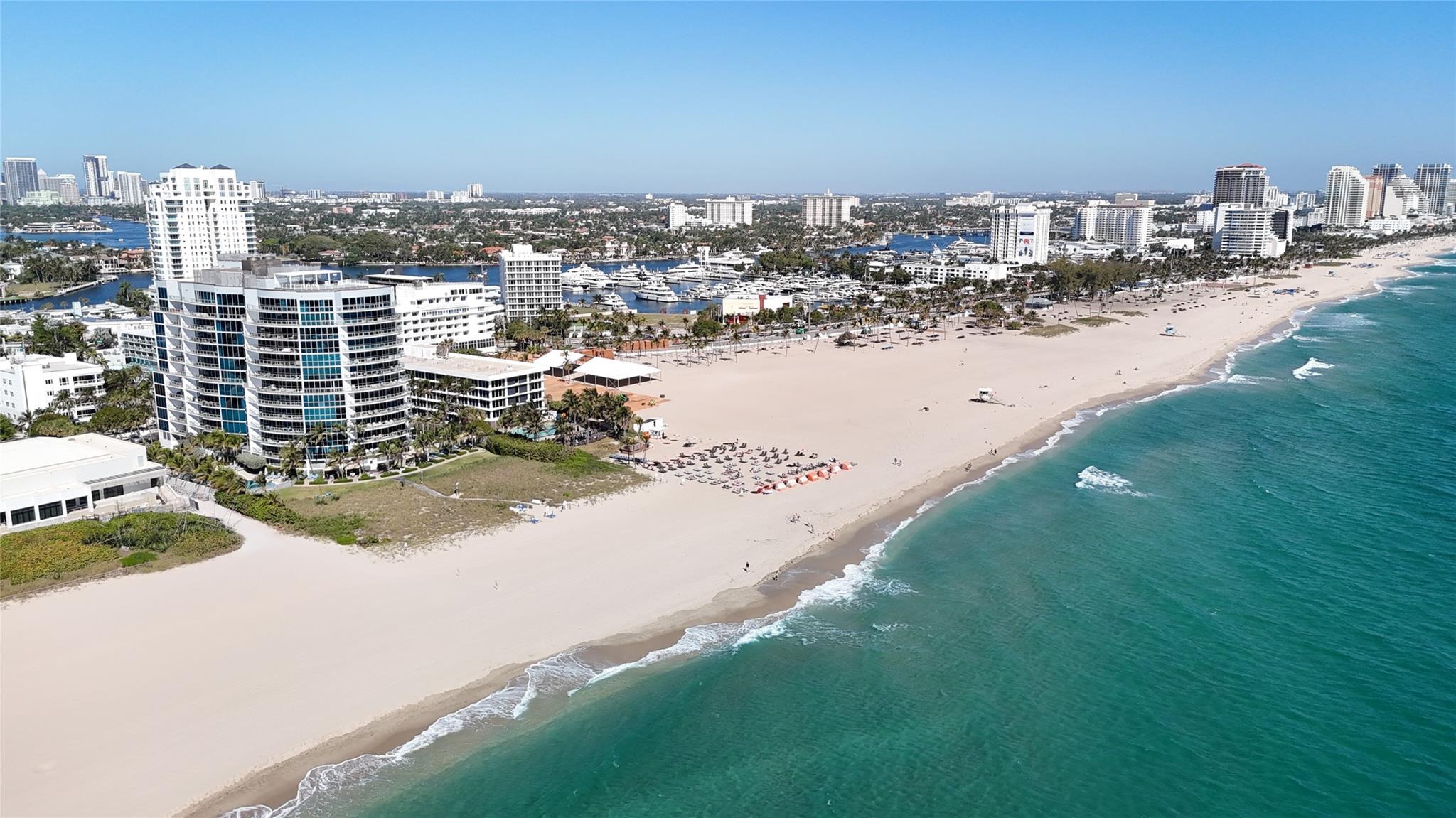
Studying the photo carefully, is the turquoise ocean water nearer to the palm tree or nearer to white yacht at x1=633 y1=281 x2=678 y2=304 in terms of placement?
the palm tree

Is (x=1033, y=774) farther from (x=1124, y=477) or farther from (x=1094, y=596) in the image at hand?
(x=1124, y=477)

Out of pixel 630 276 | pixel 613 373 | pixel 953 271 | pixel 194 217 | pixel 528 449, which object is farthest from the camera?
pixel 630 276

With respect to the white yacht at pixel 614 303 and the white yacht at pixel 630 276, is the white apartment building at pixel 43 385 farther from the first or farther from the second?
the white yacht at pixel 630 276

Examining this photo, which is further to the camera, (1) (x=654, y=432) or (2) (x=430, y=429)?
(1) (x=654, y=432)

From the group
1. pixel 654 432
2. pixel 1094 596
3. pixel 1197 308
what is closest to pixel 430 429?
pixel 654 432

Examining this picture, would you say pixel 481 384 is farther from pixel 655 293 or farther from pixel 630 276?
pixel 630 276

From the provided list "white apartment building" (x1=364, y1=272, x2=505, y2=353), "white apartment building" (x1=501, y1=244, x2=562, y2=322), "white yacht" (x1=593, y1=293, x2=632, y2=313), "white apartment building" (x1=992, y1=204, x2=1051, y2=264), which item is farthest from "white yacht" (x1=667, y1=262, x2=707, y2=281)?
"white apartment building" (x1=364, y1=272, x2=505, y2=353)

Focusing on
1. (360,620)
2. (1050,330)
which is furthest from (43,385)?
(1050,330)

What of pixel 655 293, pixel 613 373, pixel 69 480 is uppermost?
pixel 655 293
